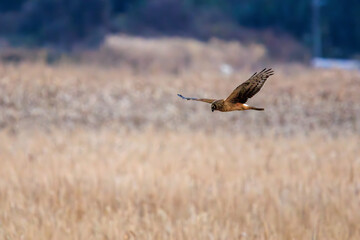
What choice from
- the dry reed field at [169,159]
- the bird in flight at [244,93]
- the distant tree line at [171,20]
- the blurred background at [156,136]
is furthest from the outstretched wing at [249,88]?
the distant tree line at [171,20]

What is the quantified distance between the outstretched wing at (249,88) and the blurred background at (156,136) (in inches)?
4.2

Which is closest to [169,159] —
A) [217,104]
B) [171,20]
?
[217,104]

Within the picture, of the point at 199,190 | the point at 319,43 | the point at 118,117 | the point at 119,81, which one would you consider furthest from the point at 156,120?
the point at 319,43

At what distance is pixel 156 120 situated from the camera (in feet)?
38.1

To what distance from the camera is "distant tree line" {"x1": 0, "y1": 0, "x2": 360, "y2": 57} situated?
2450cm

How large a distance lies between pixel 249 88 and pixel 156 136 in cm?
798

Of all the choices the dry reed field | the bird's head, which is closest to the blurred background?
the dry reed field

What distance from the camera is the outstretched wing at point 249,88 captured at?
1.51 m

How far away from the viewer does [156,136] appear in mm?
9461

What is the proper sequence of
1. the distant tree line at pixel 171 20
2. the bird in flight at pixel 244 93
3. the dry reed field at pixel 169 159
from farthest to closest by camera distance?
the distant tree line at pixel 171 20, the dry reed field at pixel 169 159, the bird in flight at pixel 244 93

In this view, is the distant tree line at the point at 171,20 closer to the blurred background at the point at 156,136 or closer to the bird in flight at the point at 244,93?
the blurred background at the point at 156,136

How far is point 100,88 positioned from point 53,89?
1128mm

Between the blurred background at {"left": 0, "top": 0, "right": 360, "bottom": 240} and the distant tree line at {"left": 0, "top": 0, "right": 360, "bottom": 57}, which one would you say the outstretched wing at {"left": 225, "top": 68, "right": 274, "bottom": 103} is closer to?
the blurred background at {"left": 0, "top": 0, "right": 360, "bottom": 240}

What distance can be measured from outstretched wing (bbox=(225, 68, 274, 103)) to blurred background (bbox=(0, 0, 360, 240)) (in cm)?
11
